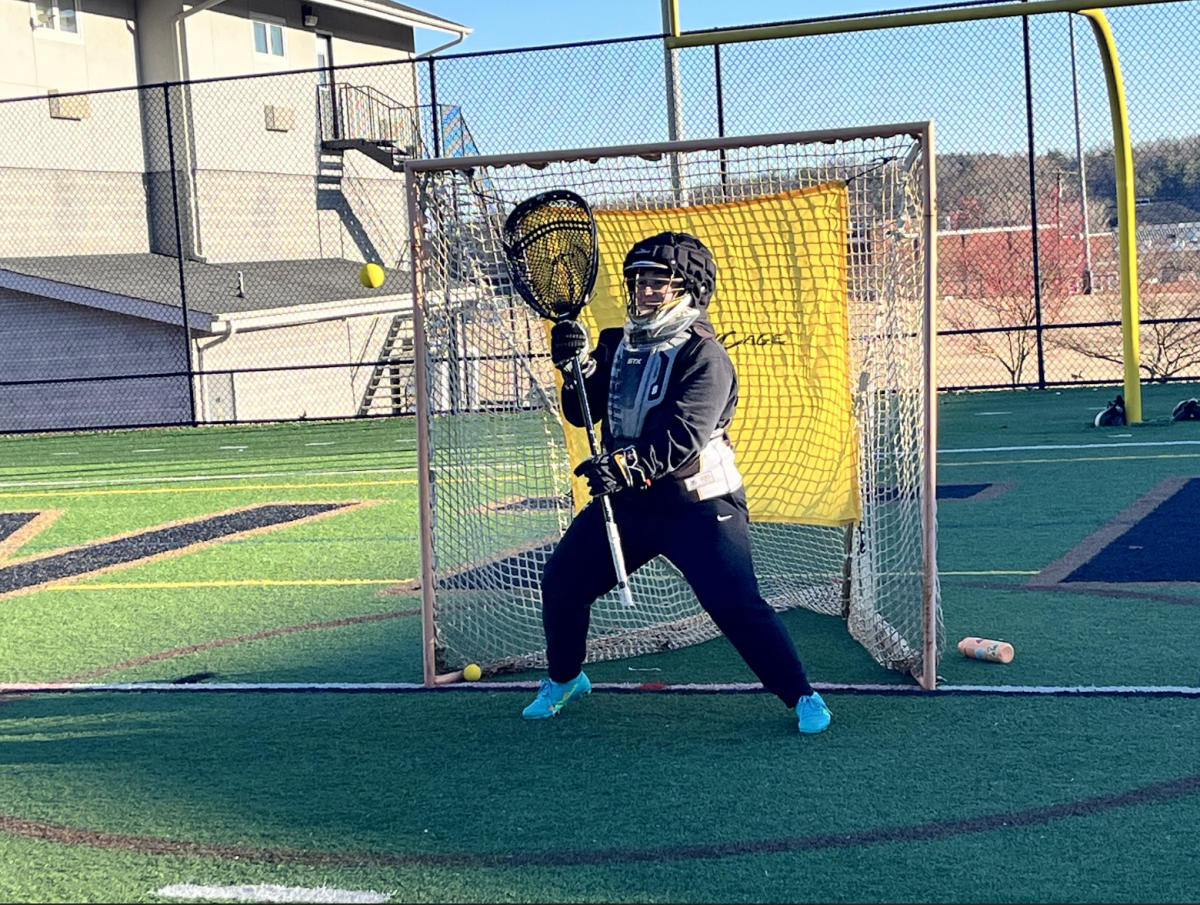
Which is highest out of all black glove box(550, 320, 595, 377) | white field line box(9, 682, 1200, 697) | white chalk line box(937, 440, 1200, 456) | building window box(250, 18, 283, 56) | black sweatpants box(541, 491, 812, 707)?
building window box(250, 18, 283, 56)

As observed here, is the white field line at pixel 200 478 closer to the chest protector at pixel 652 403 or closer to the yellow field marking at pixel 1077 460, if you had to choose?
the yellow field marking at pixel 1077 460

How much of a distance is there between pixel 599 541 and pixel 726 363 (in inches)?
31.7

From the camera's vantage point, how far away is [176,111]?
2592 cm

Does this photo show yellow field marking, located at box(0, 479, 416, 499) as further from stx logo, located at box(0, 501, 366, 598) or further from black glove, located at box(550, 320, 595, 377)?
black glove, located at box(550, 320, 595, 377)

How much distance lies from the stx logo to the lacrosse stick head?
4.70 meters

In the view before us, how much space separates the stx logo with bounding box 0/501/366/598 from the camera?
948 centimetres

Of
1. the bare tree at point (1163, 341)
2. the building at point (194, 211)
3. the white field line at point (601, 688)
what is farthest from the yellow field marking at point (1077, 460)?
the building at point (194, 211)

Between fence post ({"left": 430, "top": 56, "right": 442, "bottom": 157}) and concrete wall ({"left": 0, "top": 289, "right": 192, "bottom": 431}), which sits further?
concrete wall ({"left": 0, "top": 289, "right": 192, "bottom": 431})

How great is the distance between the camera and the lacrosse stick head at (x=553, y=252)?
5.76 metres

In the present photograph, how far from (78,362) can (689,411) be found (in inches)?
804

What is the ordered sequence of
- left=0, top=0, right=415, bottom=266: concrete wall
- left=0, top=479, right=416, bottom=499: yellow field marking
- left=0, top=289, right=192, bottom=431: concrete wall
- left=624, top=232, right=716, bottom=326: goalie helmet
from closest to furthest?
1. left=624, top=232, right=716, bottom=326: goalie helmet
2. left=0, top=479, right=416, bottom=499: yellow field marking
3. left=0, top=289, right=192, bottom=431: concrete wall
4. left=0, top=0, right=415, bottom=266: concrete wall

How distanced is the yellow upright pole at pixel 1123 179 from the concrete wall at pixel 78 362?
14.7 m

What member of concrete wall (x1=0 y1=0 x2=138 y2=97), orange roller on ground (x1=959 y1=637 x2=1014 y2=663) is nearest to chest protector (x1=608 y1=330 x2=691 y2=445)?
orange roller on ground (x1=959 y1=637 x2=1014 y2=663)

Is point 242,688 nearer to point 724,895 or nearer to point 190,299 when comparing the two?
point 724,895
